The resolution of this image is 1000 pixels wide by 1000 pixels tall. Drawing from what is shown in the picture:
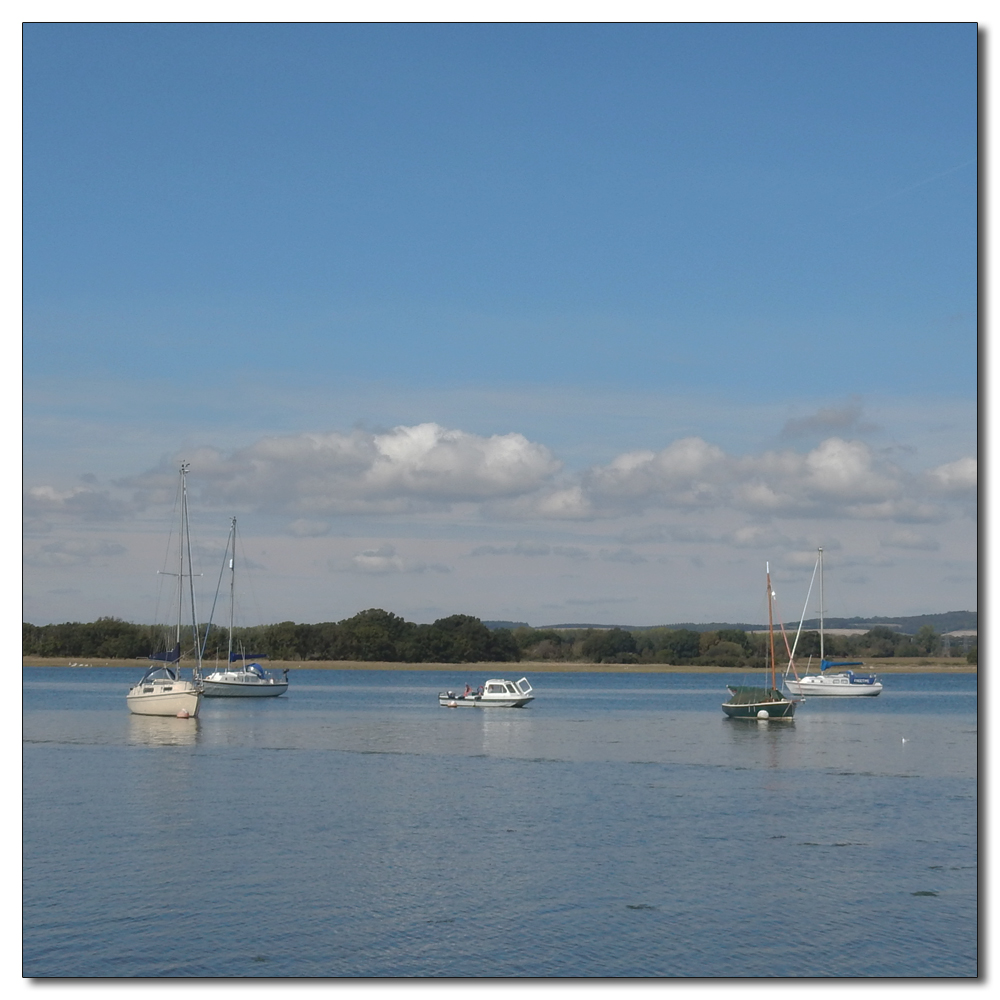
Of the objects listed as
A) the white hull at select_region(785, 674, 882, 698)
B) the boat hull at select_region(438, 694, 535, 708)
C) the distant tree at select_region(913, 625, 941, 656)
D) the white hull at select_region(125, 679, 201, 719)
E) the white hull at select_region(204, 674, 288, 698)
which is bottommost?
the white hull at select_region(785, 674, 882, 698)

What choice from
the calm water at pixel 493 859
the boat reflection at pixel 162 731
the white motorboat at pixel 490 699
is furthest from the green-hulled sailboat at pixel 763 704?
the boat reflection at pixel 162 731

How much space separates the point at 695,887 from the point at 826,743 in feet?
98.4

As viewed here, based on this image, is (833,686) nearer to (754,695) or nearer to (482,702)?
(482,702)

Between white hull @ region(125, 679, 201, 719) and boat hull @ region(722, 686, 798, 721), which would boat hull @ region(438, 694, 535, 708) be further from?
white hull @ region(125, 679, 201, 719)

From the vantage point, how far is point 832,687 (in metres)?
83.4

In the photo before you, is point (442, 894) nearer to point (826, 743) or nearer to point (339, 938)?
point (339, 938)

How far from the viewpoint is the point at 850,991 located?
11.1m

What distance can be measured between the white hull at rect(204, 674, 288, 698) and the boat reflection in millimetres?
15457

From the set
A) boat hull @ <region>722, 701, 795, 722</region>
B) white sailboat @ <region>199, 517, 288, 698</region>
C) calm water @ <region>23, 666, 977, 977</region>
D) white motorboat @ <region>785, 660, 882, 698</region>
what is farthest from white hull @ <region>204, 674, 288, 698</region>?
white motorboat @ <region>785, 660, 882, 698</region>

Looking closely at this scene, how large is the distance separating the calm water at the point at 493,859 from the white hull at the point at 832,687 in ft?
129

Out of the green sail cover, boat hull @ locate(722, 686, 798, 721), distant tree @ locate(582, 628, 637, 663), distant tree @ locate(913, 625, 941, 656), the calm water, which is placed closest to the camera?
the calm water

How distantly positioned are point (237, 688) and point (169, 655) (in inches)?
821

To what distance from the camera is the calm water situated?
572 inches
